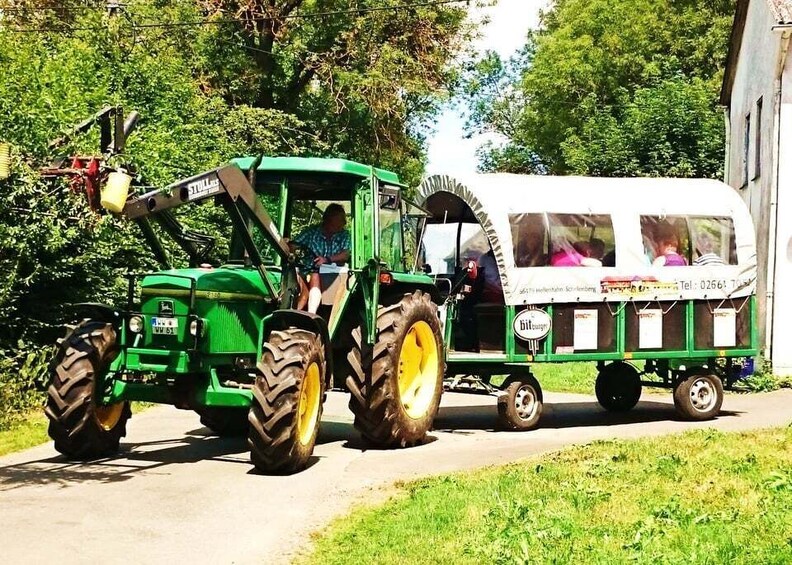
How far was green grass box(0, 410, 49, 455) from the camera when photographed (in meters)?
13.0

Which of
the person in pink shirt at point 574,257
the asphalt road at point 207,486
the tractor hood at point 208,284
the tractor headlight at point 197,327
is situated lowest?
the asphalt road at point 207,486

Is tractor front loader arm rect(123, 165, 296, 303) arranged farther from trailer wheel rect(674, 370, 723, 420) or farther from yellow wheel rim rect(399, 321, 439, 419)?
trailer wheel rect(674, 370, 723, 420)

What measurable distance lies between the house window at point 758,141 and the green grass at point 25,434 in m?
15.3

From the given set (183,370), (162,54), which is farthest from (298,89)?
(183,370)

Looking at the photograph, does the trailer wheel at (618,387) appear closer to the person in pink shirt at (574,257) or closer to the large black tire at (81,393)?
the person in pink shirt at (574,257)

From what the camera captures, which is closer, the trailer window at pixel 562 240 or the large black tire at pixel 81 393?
the large black tire at pixel 81 393

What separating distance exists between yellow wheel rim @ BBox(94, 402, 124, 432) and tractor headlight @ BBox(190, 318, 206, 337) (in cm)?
118

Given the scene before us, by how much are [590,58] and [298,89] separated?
60.8 feet

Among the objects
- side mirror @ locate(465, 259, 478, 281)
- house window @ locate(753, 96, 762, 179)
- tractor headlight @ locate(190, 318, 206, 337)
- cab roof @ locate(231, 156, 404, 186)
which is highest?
house window @ locate(753, 96, 762, 179)

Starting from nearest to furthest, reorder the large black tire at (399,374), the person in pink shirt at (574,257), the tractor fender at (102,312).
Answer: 1. the tractor fender at (102,312)
2. the large black tire at (399,374)
3. the person in pink shirt at (574,257)

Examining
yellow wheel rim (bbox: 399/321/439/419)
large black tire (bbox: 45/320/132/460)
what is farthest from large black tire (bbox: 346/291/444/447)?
large black tire (bbox: 45/320/132/460)

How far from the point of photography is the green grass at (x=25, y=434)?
1302 centimetres

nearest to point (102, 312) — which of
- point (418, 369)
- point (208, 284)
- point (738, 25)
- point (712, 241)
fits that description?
point (208, 284)

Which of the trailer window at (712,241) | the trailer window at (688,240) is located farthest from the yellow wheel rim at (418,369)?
the trailer window at (712,241)
